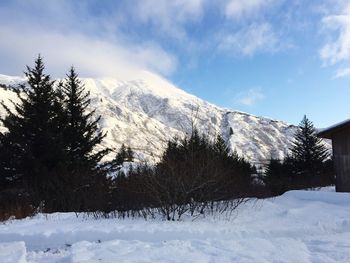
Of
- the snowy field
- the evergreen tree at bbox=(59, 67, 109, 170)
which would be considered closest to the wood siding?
the snowy field

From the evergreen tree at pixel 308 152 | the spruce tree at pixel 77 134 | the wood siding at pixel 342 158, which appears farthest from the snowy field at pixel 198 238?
the evergreen tree at pixel 308 152

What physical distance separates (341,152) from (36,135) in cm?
1730

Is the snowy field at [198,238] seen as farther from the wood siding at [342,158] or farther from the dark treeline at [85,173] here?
the wood siding at [342,158]

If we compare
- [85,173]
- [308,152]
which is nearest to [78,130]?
[85,173]

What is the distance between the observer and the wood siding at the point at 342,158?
21.0 meters

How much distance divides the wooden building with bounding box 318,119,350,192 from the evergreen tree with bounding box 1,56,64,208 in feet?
48.3

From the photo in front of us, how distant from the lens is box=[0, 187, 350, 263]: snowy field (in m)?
7.47

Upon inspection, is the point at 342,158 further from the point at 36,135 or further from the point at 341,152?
the point at 36,135

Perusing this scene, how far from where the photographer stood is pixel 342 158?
21281 millimetres

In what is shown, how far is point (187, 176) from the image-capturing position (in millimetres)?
13586

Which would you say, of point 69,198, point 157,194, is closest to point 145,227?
point 157,194

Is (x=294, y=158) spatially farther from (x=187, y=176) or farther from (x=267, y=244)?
(x=267, y=244)

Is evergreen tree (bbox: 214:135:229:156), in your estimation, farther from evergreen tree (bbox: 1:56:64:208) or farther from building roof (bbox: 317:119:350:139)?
evergreen tree (bbox: 1:56:64:208)

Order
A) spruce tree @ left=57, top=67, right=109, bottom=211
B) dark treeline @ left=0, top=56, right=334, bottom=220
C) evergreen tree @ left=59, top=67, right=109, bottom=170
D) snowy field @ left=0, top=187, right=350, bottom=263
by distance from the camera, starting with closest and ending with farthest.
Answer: snowy field @ left=0, top=187, right=350, bottom=263
dark treeline @ left=0, top=56, right=334, bottom=220
spruce tree @ left=57, top=67, right=109, bottom=211
evergreen tree @ left=59, top=67, right=109, bottom=170
